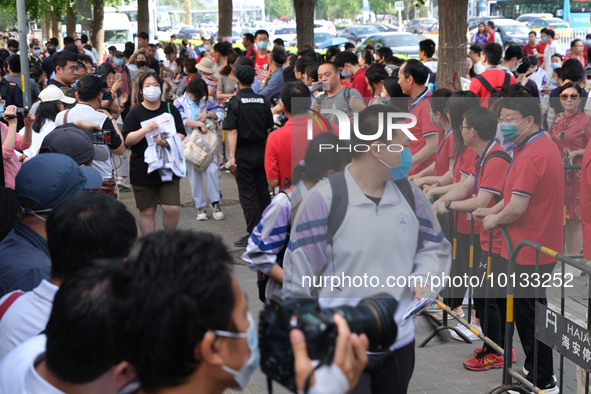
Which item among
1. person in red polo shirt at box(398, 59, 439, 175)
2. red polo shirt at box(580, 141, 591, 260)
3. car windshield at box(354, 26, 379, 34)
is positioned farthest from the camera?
car windshield at box(354, 26, 379, 34)

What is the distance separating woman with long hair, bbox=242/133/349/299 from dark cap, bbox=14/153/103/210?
3.85 feet

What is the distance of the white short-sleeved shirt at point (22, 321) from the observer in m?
2.95

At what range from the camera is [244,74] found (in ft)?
29.9

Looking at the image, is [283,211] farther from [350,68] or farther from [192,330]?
[350,68]

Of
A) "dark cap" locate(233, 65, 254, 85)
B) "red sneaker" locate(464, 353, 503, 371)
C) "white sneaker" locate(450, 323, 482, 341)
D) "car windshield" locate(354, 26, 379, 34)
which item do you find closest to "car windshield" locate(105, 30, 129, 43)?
"car windshield" locate(354, 26, 379, 34)

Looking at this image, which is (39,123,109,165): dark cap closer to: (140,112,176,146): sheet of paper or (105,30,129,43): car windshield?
(140,112,176,146): sheet of paper

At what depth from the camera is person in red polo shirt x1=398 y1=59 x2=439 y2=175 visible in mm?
7668

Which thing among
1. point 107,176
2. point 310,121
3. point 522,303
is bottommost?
point 522,303

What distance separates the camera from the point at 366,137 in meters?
4.05

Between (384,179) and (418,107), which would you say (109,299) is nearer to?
(384,179)

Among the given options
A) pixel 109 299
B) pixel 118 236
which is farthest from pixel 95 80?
pixel 109 299

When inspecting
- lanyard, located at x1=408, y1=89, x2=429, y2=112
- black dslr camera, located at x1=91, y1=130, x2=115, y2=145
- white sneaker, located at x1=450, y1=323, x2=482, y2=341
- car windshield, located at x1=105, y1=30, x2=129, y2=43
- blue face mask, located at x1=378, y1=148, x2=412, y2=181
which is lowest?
white sneaker, located at x1=450, y1=323, x2=482, y2=341

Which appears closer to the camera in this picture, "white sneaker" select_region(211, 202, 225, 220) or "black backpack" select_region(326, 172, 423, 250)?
"black backpack" select_region(326, 172, 423, 250)

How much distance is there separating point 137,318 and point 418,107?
6.21 m
